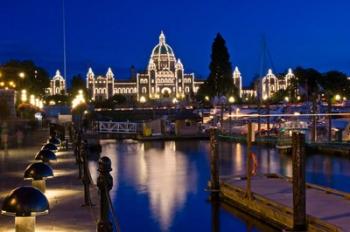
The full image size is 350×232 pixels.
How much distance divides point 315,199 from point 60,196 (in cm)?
777

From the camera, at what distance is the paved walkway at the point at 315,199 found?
635 inches

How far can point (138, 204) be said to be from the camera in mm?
24219

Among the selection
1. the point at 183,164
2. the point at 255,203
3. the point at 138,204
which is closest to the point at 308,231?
the point at 255,203

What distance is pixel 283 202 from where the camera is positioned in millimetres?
18531

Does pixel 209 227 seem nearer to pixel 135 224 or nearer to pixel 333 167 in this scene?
pixel 135 224

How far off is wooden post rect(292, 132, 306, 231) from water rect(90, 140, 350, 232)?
156 inches

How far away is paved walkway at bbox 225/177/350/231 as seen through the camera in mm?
16141

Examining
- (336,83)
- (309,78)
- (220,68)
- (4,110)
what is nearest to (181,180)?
(4,110)

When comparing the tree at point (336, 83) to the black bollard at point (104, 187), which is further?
the tree at point (336, 83)

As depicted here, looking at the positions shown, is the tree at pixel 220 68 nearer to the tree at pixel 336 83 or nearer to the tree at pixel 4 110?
the tree at pixel 336 83

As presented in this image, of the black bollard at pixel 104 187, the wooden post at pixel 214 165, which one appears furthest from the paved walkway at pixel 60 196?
the wooden post at pixel 214 165

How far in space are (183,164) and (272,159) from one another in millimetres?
6733

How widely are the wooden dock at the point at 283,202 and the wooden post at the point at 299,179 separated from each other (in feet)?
2.04

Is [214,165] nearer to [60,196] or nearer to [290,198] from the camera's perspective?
[290,198]
